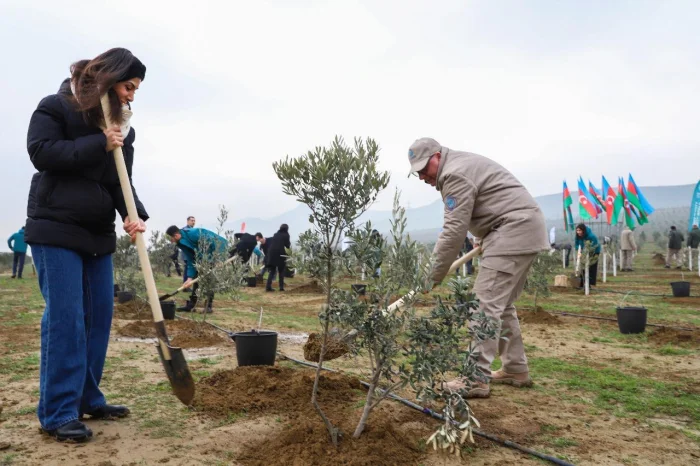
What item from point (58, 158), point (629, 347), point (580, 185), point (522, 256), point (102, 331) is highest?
point (580, 185)

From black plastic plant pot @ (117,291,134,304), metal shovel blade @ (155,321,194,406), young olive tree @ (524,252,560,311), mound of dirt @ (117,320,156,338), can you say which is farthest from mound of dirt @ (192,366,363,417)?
black plastic plant pot @ (117,291,134,304)

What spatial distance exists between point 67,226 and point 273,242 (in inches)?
540

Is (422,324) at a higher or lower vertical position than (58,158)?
lower

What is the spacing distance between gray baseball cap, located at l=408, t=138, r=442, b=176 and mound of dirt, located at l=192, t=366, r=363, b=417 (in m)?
1.84

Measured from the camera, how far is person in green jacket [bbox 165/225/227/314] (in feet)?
25.0

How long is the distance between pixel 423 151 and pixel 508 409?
2084mm

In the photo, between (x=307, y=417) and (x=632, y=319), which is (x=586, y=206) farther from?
(x=307, y=417)

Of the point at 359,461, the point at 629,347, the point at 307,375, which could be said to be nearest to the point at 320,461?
the point at 359,461

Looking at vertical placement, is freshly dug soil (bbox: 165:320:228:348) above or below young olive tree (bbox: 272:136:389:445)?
below

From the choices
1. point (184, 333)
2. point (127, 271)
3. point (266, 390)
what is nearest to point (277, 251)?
point (127, 271)

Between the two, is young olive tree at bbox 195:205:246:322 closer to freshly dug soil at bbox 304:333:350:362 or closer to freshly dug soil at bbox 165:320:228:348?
freshly dug soil at bbox 165:320:228:348

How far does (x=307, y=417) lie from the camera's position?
350cm

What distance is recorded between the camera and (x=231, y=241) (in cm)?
846

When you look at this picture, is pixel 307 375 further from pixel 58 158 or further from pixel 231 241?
pixel 231 241
